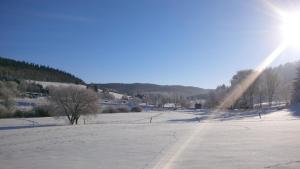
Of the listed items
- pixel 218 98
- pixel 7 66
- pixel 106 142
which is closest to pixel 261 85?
pixel 218 98

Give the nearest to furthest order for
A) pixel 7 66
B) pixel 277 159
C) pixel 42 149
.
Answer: pixel 277 159, pixel 42 149, pixel 7 66

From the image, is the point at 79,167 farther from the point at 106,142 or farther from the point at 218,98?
the point at 218,98

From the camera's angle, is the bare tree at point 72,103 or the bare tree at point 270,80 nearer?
the bare tree at point 72,103

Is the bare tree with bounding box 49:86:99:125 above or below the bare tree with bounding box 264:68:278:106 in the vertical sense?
below

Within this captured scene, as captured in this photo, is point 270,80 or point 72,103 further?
point 270,80

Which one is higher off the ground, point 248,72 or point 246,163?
point 248,72

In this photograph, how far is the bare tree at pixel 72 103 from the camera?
190ft

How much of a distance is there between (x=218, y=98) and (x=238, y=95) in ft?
65.2

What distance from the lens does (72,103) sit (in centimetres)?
5800

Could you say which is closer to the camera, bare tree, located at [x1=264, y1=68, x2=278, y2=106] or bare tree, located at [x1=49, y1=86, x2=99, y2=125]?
bare tree, located at [x1=49, y1=86, x2=99, y2=125]

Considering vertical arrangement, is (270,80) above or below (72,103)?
above

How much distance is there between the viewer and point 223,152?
46.8 ft

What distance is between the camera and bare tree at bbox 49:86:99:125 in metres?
57.8

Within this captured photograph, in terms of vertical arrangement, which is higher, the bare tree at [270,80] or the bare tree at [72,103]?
the bare tree at [270,80]
